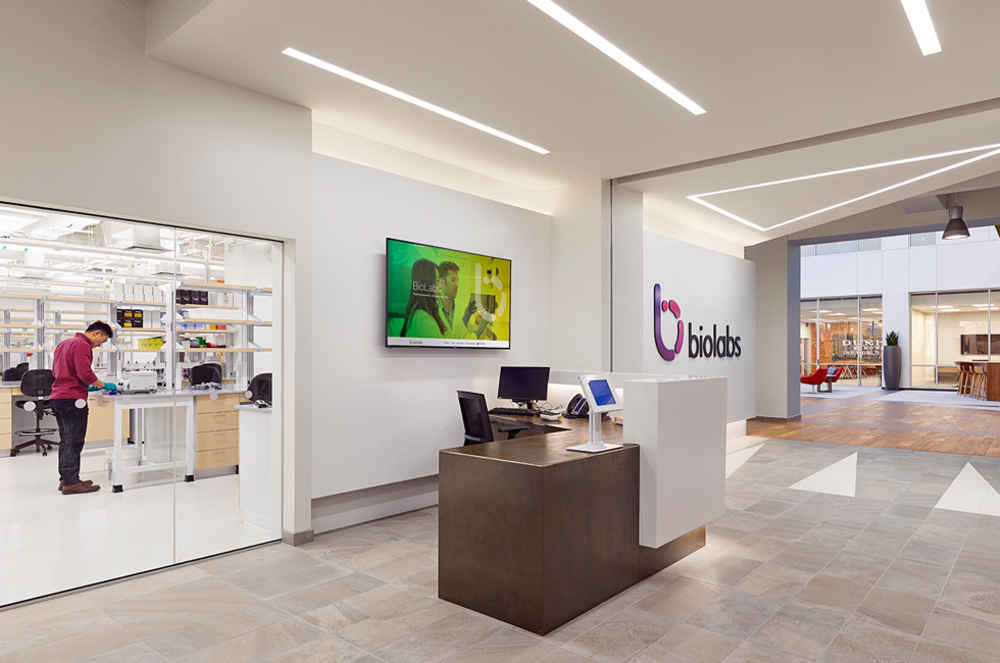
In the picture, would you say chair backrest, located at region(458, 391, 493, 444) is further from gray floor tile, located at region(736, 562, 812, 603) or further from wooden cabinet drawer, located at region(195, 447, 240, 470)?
gray floor tile, located at region(736, 562, 812, 603)

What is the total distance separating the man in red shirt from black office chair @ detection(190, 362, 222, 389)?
661 millimetres

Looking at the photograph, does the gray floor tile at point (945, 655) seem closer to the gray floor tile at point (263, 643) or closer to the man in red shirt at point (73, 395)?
the gray floor tile at point (263, 643)

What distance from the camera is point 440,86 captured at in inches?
187

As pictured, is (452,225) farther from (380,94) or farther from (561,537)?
(561,537)

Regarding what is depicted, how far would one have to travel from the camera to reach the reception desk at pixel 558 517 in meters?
3.45

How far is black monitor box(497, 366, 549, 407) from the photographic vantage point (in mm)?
6727

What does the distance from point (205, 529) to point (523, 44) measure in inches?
164

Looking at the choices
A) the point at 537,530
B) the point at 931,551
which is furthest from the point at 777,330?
the point at 537,530

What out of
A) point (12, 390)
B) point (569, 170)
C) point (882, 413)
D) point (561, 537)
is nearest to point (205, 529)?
point (12, 390)

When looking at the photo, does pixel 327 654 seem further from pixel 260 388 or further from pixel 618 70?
Result: pixel 618 70

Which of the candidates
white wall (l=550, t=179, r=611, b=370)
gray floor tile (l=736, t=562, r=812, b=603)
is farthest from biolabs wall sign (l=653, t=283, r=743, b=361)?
gray floor tile (l=736, t=562, r=812, b=603)

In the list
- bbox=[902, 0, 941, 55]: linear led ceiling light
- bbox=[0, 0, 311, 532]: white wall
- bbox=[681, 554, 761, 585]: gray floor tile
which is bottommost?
bbox=[681, 554, 761, 585]: gray floor tile

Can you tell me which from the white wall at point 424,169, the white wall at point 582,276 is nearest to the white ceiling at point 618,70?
the white wall at point 424,169

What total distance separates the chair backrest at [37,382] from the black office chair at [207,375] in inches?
35.2
